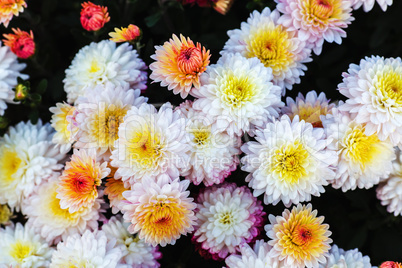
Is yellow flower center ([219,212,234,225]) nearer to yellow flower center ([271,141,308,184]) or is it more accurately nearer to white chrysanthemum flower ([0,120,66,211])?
yellow flower center ([271,141,308,184])

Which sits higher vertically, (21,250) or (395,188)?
(395,188)

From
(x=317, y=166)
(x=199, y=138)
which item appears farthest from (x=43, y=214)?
(x=317, y=166)

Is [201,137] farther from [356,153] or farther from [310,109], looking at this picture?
[356,153]

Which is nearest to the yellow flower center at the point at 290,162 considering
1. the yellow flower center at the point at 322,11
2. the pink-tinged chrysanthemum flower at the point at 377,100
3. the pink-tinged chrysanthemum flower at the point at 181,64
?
the pink-tinged chrysanthemum flower at the point at 377,100

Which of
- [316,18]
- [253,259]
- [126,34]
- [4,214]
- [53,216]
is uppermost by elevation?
[316,18]

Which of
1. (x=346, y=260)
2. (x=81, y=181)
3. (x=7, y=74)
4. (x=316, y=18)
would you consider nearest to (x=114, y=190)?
(x=81, y=181)

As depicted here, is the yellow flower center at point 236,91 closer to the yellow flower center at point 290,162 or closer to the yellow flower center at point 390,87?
the yellow flower center at point 290,162
